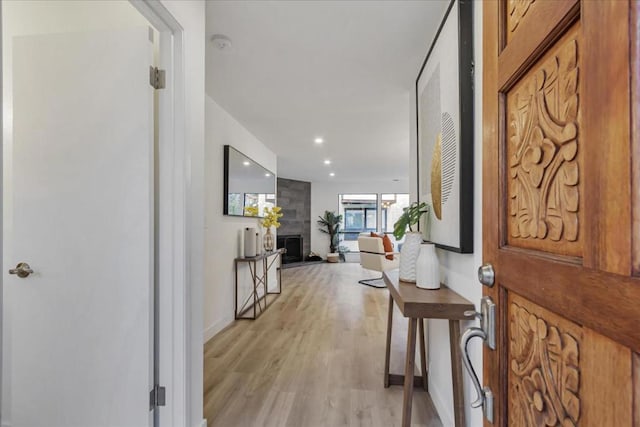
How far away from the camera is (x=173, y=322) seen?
1397mm

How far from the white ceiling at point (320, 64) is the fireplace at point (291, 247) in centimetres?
409

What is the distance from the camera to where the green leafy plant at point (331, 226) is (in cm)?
888

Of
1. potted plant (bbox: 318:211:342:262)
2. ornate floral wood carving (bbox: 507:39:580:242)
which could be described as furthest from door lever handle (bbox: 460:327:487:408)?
potted plant (bbox: 318:211:342:262)

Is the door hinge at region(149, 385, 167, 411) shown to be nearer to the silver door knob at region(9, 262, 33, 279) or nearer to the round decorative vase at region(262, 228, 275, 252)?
the silver door knob at region(9, 262, 33, 279)

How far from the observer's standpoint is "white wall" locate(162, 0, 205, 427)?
145 centimetres

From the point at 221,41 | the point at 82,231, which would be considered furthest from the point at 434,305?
the point at 221,41

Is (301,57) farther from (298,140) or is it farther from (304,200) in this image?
(304,200)

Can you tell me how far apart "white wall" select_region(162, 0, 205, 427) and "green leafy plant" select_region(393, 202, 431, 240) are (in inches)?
44.8

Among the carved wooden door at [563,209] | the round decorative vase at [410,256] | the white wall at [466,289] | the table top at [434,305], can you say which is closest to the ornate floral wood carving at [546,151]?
the carved wooden door at [563,209]

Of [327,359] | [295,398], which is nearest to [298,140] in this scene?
[327,359]

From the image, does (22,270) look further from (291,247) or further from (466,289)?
(291,247)

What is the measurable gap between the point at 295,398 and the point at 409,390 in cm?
84

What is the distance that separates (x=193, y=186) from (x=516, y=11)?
55.2 inches

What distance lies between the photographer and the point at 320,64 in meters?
2.30
